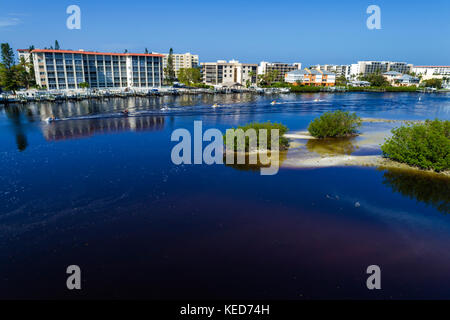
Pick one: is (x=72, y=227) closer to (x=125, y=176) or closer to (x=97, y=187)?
(x=97, y=187)

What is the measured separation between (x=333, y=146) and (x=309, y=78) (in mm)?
120161

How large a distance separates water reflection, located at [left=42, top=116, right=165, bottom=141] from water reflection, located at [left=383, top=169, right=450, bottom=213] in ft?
112

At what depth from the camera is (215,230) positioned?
18188mm

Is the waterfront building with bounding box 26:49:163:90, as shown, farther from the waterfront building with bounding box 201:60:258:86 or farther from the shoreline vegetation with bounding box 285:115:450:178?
the shoreline vegetation with bounding box 285:115:450:178

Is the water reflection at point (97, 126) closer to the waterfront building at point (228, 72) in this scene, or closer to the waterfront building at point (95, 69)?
the waterfront building at point (95, 69)

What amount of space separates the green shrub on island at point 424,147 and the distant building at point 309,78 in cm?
12102

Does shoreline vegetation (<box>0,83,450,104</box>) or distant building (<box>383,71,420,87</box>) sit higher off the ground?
distant building (<box>383,71,420,87</box>)

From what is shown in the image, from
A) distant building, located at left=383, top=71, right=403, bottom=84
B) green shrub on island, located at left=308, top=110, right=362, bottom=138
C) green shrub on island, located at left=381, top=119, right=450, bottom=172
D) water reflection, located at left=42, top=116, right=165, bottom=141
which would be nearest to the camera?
green shrub on island, located at left=381, top=119, right=450, bottom=172

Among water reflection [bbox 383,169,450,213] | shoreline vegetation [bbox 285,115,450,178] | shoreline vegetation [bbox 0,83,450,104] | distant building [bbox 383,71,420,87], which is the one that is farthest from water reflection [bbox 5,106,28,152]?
distant building [bbox 383,71,420,87]

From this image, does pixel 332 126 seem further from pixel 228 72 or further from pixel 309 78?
pixel 309 78

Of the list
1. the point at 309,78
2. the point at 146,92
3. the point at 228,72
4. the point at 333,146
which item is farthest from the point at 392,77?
the point at 333,146

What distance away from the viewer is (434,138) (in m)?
26.8

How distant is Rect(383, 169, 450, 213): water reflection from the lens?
874 inches
